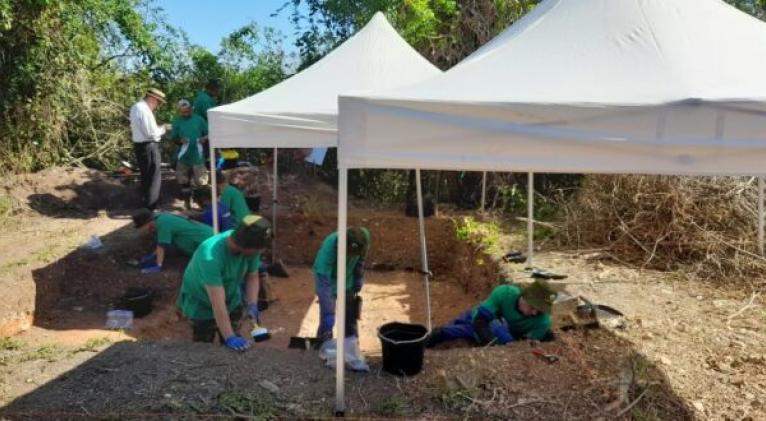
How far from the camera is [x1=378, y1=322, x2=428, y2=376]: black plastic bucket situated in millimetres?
3660

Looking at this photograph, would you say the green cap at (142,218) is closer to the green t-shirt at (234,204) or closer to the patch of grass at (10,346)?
the green t-shirt at (234,204)

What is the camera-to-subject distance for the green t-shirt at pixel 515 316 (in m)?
4.59

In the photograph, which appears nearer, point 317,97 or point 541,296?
point 541,296

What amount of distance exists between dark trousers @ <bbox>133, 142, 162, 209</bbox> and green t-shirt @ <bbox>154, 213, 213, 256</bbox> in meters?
2.18

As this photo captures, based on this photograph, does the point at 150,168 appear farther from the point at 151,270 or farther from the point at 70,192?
the point at 151,270

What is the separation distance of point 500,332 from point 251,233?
2.14 metres

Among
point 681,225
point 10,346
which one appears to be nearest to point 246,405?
point 10,346

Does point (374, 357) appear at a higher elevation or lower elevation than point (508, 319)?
lower

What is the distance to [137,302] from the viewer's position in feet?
20.6

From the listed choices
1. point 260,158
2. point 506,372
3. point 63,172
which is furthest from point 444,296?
point 63,172

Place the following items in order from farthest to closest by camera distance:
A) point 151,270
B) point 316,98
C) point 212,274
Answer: point 151,270
point 316,98
point 212,274

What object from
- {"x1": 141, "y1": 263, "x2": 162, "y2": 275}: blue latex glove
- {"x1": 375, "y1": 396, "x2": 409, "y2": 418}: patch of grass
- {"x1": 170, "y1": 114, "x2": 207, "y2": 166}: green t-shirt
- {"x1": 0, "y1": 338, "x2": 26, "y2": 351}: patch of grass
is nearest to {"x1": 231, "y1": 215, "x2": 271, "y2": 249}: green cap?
{"x1": 375, "y1": 396, "x2": 409, "y2": 418}: patch of grass

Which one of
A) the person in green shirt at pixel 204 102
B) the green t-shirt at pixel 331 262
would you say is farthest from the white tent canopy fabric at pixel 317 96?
the person in green shirt at pixel 204 102

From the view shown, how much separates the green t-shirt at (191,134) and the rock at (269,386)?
20.1 ft
